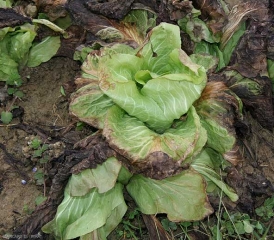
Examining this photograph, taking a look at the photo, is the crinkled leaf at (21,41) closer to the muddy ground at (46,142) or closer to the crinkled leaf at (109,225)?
the muddy ground at (46,142)

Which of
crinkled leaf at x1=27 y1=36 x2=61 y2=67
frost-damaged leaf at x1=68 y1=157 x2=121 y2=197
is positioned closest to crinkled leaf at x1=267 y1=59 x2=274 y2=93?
frost-damaged leaf at x1=68 y1=157 x2=121 y2=197

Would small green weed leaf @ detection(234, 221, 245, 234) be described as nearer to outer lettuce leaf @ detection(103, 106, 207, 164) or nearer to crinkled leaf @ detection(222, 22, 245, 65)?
outer lettuce leaf @ detection(103, 106, 207, 164)

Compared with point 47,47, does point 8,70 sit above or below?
below

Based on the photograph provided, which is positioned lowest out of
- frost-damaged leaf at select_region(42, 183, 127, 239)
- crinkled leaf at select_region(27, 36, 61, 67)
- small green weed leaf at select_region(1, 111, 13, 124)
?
frost-damaged leaf at select_region(42, 183, 127, 239)

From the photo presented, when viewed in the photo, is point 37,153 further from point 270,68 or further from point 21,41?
point 270,68

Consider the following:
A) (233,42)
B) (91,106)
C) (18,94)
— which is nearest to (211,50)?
(233,42)

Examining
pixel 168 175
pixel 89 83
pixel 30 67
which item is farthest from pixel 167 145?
pixel 30 67

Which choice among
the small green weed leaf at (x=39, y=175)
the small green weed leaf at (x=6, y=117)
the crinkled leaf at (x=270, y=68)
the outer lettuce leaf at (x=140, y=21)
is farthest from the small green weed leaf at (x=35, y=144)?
the crinkled leaf at (x=270, y=68)
